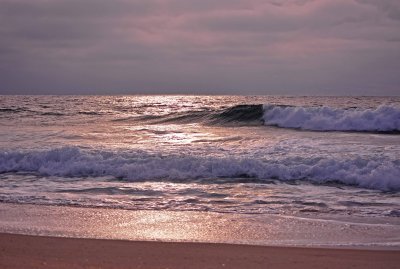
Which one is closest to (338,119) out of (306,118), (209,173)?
(306,118)

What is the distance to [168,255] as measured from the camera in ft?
17.5

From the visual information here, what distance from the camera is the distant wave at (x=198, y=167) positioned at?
10969mm

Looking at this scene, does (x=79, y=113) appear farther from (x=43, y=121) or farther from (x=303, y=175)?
(x=303, y=175)

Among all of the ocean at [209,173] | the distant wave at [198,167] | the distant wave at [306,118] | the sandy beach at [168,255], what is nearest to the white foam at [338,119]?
the distant wave at [306,118]

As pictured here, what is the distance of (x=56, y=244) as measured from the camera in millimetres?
5730

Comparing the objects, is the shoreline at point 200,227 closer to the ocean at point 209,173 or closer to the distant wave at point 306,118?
the ocean at point 209,173

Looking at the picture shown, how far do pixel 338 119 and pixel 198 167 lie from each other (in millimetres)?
12212

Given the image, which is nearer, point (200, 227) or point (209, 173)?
point (200, 227)

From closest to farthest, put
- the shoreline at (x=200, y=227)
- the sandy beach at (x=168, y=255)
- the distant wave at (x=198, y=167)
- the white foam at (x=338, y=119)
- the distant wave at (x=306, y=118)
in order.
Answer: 1. the sandy beach at (x=168, y=255)
2. the shoreline at (x=200, y=227)
3. the distant wave at (x=198, y=167)
4. the white foam at (x=338, y=119)
5. the distant wave at (x=306, y=118)

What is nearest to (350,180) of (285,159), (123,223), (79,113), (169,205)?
(285,159)

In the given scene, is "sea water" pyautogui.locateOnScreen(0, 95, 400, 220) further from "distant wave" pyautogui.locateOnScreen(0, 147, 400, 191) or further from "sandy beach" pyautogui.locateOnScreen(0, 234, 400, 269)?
"sandy beach" pyautogui.locateOnScreen(0, 234, 400, 269)

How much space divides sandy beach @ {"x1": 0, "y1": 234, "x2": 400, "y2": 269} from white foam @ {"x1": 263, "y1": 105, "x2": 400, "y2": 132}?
17.0m

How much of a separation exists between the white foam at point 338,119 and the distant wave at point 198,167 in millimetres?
10116

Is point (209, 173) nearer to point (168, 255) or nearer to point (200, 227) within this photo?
point (200, 227)
